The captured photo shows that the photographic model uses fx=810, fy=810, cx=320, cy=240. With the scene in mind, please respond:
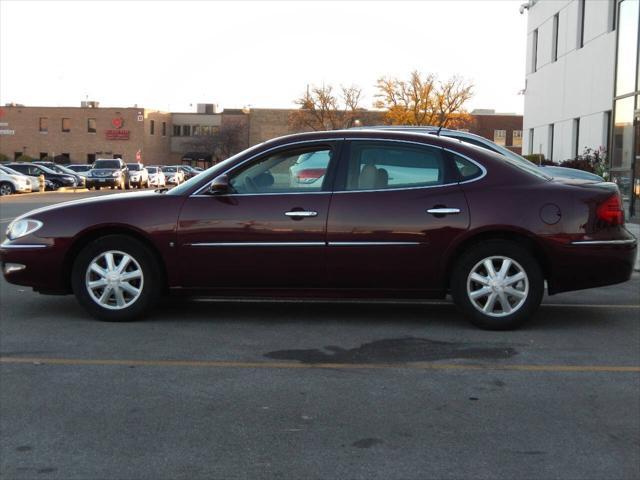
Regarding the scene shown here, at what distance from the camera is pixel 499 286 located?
6.78m

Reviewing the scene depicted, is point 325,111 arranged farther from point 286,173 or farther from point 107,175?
point 286,173

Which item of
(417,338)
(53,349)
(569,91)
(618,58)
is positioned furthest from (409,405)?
(569,91)

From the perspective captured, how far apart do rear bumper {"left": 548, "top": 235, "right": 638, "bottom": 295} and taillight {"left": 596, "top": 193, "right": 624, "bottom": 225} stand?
0.57ft

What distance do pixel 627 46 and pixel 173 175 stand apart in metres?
46.4

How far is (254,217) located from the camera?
→ 691 cm

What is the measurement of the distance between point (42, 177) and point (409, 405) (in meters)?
38.5

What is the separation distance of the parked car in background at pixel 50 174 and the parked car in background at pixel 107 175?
3.43ft

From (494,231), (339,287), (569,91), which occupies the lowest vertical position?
(339,287)

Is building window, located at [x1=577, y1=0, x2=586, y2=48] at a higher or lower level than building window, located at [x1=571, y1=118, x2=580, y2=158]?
higher

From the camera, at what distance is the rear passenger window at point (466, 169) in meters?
6.93

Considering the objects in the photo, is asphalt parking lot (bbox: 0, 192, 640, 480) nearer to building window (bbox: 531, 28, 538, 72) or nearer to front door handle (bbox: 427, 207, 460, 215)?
front door handle (bbox: 427, 207, 460, 215)

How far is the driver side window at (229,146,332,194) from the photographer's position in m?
7.04

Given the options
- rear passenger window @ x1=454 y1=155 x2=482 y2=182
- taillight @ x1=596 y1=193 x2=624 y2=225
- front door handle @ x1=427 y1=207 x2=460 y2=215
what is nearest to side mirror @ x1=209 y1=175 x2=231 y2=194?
front door handle @ x1=427 y1=207 x2=460 y2=215

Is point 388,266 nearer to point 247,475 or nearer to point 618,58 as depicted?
point 247,475
